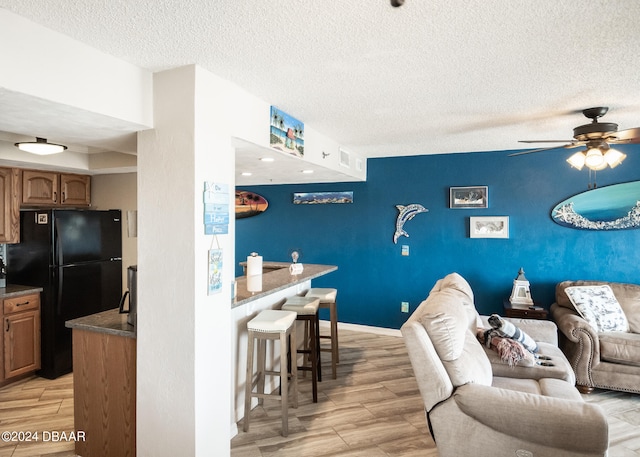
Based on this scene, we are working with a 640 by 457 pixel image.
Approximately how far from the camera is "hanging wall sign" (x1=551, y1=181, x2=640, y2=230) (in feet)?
13.4

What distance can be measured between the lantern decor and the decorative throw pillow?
467 millimetres

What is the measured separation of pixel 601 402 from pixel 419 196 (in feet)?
9.21

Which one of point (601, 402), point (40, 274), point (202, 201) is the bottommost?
point (601, 402)

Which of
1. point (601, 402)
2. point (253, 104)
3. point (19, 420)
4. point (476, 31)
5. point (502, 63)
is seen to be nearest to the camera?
point (476, 31)

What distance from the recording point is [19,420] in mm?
2881

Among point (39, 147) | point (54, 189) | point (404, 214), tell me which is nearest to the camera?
point (39, 147)

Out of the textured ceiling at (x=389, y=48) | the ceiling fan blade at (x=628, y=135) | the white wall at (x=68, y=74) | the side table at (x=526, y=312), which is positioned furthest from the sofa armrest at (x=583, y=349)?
the white wall at (x=68, y=74)

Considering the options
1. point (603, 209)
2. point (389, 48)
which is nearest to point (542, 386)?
point (389, 48)

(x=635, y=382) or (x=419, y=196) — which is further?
(x=419, y=196)

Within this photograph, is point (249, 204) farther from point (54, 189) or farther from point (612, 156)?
point (612, 156)

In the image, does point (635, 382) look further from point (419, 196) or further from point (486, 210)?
point (419, 196)

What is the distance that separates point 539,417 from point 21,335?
4187 millimetres

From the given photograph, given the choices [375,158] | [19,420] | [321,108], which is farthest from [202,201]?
[375,158]

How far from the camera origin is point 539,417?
1.89 meters
